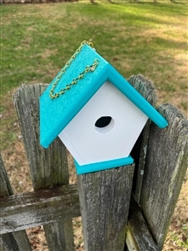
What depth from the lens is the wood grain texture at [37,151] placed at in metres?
1.25

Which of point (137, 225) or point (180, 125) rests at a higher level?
point (180, 125)

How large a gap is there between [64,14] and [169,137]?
347 inches

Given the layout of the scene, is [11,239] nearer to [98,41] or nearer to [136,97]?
[136,97]

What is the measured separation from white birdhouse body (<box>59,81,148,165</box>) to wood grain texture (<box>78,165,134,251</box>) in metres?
0.08

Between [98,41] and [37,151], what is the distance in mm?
5377

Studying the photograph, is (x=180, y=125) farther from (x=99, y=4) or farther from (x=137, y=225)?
(x=99, y=4)

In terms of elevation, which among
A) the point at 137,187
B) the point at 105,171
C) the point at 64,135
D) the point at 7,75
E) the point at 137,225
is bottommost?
the point at 7,75

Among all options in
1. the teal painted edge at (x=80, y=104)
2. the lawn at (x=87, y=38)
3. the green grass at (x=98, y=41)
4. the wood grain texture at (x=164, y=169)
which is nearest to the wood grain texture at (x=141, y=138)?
the wood grain texture at (x=164, y=169)

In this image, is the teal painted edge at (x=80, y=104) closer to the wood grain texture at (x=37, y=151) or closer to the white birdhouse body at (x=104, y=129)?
the white birdhouse body at (x=104, y=129)

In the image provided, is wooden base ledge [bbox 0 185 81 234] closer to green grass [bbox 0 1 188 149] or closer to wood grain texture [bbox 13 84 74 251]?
wood grain texture [bbox 13 84 74 251]

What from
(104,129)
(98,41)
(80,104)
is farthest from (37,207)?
(98,41)

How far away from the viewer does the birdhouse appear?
923mm

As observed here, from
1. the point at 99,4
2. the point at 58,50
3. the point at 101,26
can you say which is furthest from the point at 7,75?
the point at 99,4

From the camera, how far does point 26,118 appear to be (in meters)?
1.29
